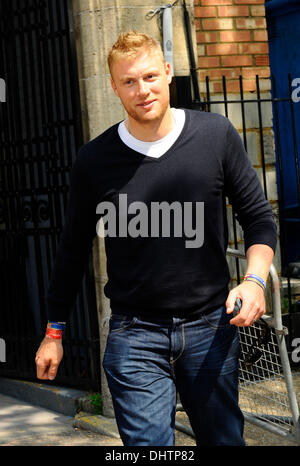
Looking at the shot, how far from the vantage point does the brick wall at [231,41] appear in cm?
616

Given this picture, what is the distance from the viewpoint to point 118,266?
2930mm

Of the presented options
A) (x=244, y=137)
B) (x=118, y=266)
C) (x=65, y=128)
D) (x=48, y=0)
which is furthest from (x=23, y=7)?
(x=118, y=266)

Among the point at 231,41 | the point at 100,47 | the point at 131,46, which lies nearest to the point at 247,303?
the point at 131,46

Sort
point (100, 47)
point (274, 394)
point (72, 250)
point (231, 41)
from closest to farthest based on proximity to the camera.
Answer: point (72, 250), point (274, 394), point (100, 47), point (231, 41)

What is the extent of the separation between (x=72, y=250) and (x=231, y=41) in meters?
3.63

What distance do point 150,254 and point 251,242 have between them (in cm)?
37

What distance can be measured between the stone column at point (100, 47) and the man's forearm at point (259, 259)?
2.84 m

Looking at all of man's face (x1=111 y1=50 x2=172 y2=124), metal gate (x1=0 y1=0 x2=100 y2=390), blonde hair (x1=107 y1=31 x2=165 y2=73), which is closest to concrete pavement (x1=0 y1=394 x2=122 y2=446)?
metal gate (x1=0 y1=0 x2=100 y2=390)

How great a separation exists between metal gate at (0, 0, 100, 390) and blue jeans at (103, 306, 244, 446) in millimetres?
2946

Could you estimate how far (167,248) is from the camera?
284 cm

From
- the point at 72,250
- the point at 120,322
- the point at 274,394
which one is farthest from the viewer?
the point at 274,394

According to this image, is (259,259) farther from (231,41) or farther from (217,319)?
(231,41)

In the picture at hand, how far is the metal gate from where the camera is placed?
5.99 meters

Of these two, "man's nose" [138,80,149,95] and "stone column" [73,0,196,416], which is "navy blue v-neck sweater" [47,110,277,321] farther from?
"stone column" [73,0,196,416]
